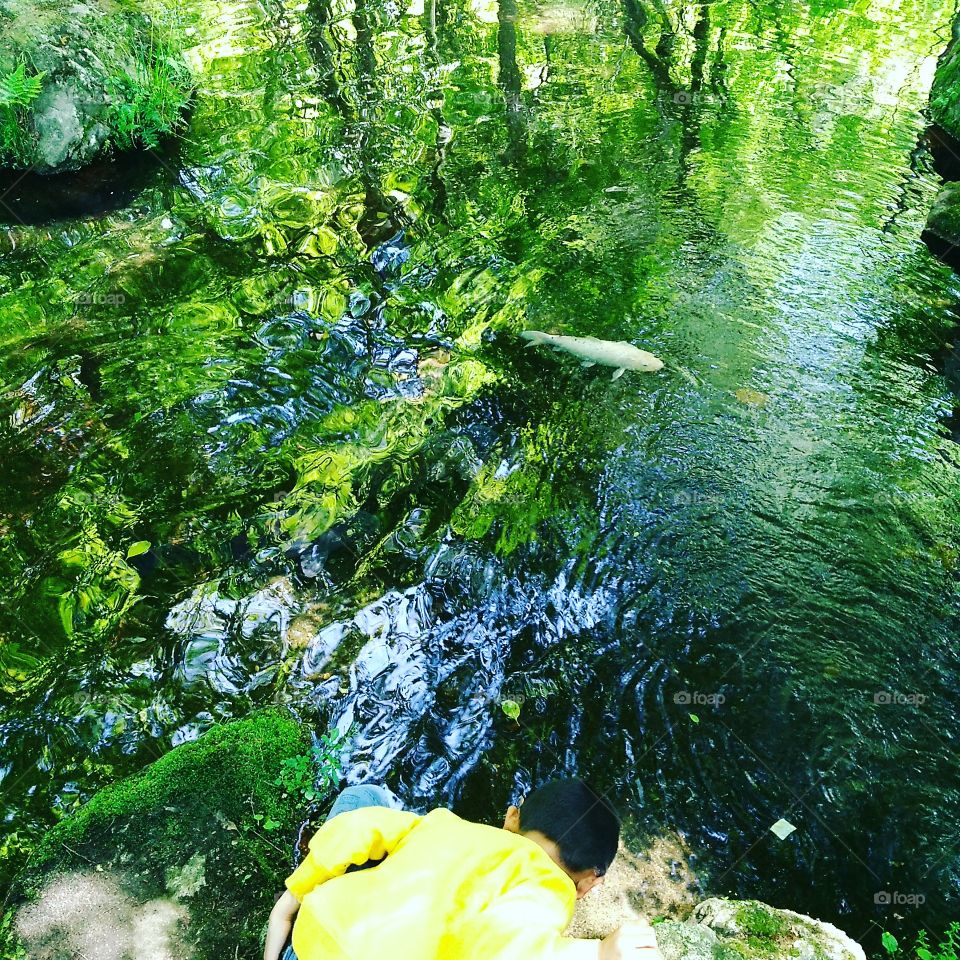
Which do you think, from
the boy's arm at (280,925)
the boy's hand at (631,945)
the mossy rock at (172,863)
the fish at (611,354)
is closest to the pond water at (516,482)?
the fish at (611,354)

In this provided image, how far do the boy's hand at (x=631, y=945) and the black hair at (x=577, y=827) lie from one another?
39 cm

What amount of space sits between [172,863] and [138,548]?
220 cm

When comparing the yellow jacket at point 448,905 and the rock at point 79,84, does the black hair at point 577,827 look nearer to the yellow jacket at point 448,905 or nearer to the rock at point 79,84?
the yellow jacket at point 448,905

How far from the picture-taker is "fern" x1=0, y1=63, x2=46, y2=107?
808 centimetres

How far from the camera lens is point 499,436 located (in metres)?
5.50

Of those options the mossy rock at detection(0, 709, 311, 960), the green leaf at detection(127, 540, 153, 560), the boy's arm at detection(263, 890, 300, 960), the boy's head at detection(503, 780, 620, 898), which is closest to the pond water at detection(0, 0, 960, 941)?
the green leaf at detection(127, 540, 153, 560)

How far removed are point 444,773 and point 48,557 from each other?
2.88m

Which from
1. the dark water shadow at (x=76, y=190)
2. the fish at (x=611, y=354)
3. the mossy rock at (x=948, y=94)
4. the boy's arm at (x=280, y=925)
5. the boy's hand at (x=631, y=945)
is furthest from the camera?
the mossy rock at (x=948, y=94)

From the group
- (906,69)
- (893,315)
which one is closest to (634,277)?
(893,315)

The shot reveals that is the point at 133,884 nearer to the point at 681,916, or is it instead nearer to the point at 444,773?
the point at 444,773

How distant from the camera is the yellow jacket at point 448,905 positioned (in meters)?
1.91

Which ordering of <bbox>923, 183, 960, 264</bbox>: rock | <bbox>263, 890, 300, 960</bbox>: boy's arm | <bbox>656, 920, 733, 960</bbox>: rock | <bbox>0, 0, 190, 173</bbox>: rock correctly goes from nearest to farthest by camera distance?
<bbox>263, 890, 300, 960</bbox>: boy's arm → <bbox>656, 920, 733, 960</bbox>: rock → <bbox>923, 183, 960, 264</bbox>: rock → <bbox>0, 0, 190, 173</bbox>: rock

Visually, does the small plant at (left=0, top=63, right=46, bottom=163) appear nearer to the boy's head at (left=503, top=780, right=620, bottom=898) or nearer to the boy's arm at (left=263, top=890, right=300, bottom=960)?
the boy's arm at (left=263, top=890, right=300, bottom=960)

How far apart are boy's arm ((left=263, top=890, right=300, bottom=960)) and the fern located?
9.10 meters
